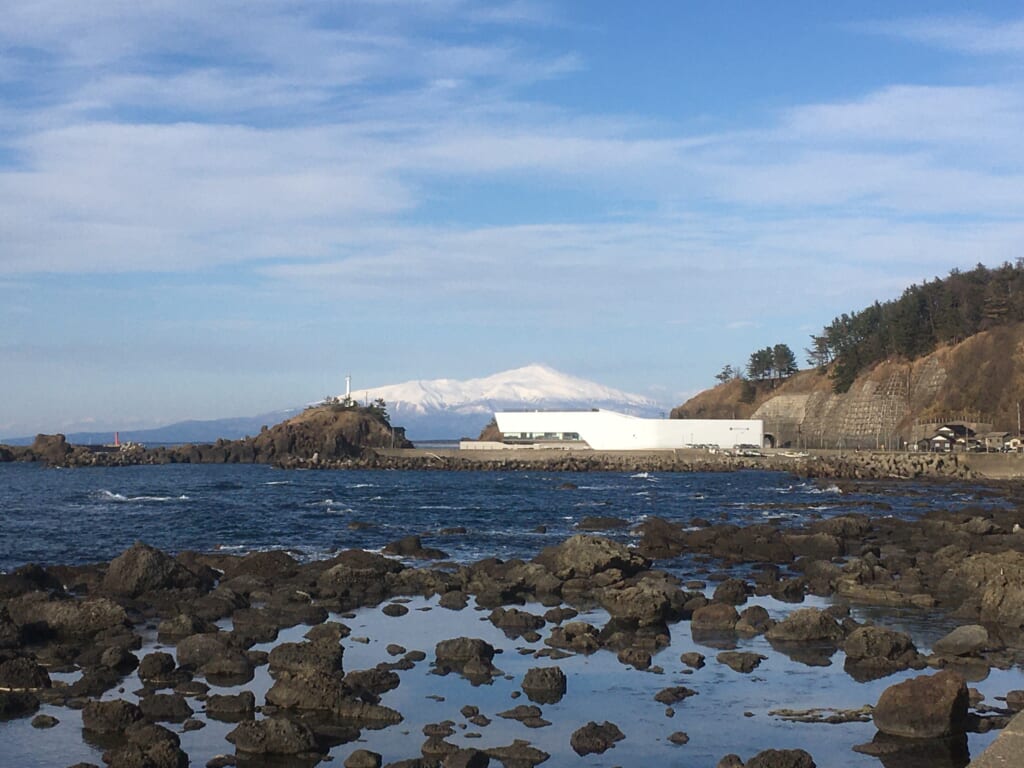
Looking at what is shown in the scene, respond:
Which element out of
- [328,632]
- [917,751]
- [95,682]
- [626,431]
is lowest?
[917,751]

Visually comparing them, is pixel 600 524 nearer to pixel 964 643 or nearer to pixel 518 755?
pixel 964 643

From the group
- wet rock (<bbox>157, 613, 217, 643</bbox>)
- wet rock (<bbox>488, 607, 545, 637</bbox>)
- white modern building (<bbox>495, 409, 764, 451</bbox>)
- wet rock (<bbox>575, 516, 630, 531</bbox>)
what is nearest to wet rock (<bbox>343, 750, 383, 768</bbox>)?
wet rock (<bbox>488, 607, 545, 637</bbox>)

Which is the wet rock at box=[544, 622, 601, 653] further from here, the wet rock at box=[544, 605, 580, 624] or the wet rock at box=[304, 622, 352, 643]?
the wet rock at box=[304, 622, 352, 643]

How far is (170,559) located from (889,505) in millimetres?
40636

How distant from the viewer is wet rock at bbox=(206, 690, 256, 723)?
15508 millimetres

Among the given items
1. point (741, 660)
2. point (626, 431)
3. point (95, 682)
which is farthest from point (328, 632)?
point (626, 431)

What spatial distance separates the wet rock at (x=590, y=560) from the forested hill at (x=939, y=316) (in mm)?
99937

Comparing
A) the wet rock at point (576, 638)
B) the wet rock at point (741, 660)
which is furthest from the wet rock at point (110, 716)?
the wet rock at point (741, 660)

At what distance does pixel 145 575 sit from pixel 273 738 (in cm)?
1359

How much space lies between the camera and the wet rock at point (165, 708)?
50.3 ft

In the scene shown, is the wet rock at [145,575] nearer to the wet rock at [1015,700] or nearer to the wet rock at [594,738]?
the wet rock at [594,738]

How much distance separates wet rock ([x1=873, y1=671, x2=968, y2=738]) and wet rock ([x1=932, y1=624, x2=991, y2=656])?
4.58 metres

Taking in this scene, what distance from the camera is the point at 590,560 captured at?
27734mm

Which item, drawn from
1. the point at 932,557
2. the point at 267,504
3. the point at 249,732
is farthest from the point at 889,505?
the point at 249,732
